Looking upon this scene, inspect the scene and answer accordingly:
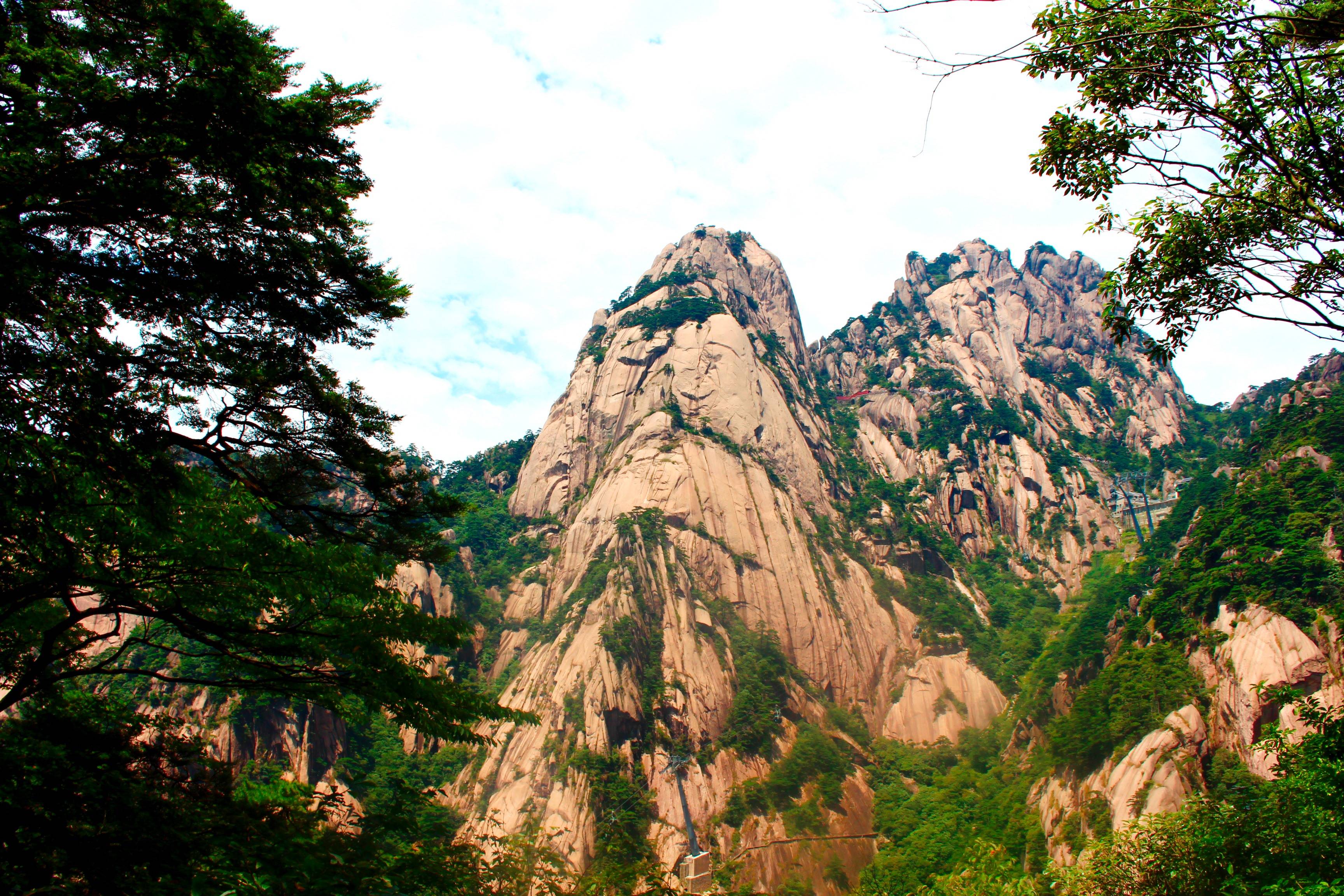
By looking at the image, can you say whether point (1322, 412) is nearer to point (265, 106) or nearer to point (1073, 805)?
point (1073, 805)

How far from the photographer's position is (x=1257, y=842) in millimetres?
14867

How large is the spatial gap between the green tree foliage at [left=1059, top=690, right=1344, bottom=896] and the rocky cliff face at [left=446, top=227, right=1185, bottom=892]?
65.1ft

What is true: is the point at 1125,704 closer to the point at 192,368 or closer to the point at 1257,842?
the point at 1257,842

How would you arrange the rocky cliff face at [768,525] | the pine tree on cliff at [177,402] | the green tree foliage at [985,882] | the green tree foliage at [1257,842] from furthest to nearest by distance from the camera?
the rocky cliff face at [768,525], the green tree foliage at [985,882], the green tree foliage at [1257,842], the pine tree on cliff at [177,402]

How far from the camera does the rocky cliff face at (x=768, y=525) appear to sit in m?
40.2

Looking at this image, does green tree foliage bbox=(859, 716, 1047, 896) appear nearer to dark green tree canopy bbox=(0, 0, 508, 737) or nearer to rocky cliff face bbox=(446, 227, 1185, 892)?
rocky cliff face bbox=(446, 227, 1185, 892)

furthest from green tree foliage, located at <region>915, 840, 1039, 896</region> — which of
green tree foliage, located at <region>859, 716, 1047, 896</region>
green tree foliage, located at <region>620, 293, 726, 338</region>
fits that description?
green tree foliage, located at <region>620, 293, 726, 338</region>

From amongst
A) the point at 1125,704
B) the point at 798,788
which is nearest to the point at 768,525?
the point at 798,788

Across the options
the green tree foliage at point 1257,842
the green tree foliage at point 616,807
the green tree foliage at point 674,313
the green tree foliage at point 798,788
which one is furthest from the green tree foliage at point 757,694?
the green tree foliage at point 674,313

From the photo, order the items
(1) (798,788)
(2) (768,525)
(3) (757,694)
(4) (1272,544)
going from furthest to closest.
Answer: (2) (768,525)
(3) (757,694)
(1) (798,788)
(4) (1272,544)

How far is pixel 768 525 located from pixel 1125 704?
2929 centimetres

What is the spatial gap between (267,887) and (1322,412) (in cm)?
5889

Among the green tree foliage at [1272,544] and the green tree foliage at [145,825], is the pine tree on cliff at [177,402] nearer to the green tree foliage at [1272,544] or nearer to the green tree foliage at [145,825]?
the green tree foliage at [145,825]

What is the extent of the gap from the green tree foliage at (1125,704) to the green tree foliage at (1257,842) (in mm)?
13707
